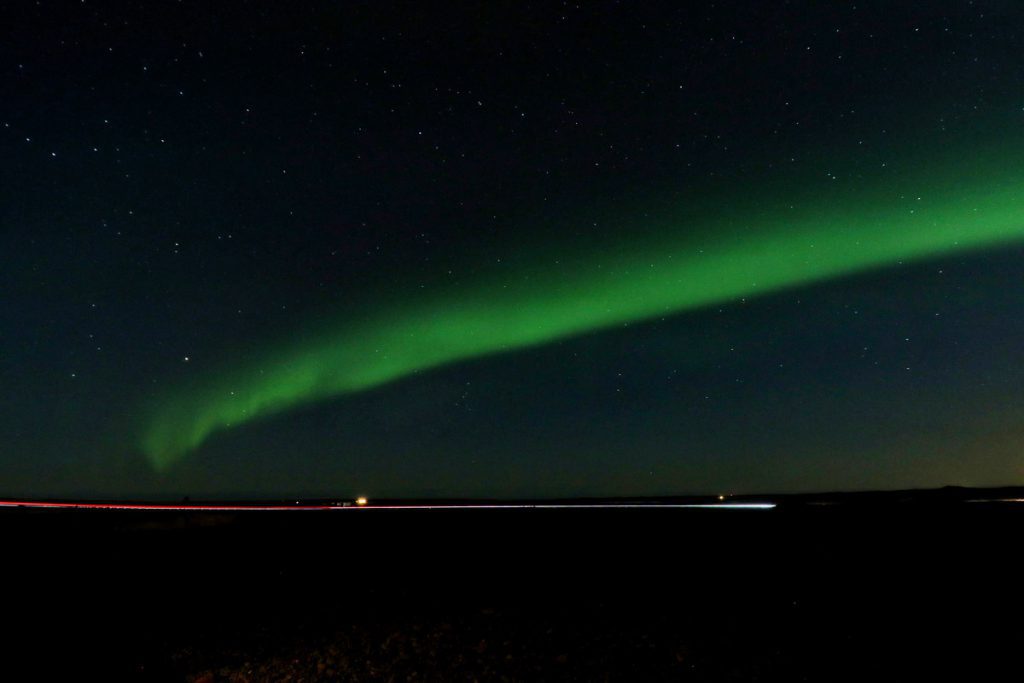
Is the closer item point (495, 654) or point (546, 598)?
point (495, 654)

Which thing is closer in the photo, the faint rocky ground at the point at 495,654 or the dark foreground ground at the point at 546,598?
the dark foreground ground at the point at 546,598

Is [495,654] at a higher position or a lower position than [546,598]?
lower

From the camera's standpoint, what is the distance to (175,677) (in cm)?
722

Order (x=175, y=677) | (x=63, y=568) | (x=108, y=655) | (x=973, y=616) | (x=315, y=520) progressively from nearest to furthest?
(x=973, y=616), (x=175, y=677), (x=108, y=655), (x=63, y=568), (x=315, y=520)

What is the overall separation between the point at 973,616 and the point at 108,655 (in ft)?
30.0

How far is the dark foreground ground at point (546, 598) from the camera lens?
570 centimetres

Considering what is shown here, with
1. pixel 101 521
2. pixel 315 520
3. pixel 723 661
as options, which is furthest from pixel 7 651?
pixel 723 661

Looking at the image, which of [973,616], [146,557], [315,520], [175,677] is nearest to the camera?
[973,616]

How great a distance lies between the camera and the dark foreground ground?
5.70 m

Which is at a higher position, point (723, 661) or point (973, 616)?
point (973, 616)

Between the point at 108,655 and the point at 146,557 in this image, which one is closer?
the point at 108,655

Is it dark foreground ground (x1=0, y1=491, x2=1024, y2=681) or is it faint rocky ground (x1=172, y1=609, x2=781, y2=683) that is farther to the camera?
faint rocky ground (x1=172, y1=609, x2=781, y2=683)

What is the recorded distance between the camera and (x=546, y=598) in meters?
8.32

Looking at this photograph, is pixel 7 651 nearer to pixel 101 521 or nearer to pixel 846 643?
pixel 101 521
